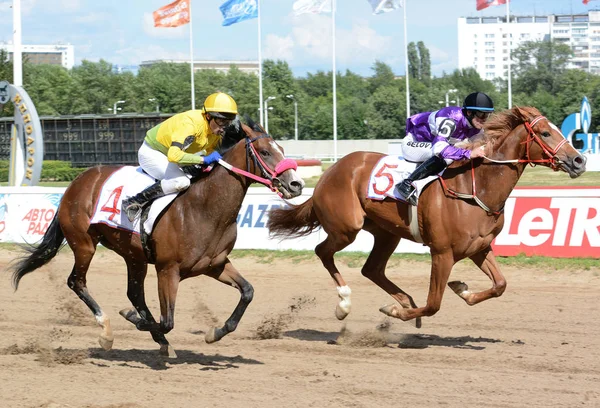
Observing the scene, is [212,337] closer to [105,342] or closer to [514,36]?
[105,342]

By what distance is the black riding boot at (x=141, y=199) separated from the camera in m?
6.84

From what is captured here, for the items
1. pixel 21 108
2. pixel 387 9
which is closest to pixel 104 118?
pixel 21 108

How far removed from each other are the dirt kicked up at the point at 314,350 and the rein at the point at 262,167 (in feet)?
4.94

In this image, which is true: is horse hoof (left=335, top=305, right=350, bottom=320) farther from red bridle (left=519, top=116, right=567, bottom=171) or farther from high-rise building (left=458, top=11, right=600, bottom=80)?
high-rise building (left=458, top=11, right=600, bottom=80)

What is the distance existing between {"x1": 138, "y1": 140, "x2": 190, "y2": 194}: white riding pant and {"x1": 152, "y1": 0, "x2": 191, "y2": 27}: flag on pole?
31.3 m

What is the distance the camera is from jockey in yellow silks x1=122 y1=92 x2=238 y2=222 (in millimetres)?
6508

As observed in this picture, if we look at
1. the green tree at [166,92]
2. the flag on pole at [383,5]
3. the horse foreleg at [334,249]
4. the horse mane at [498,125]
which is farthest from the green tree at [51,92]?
the horse mane at [498,125]

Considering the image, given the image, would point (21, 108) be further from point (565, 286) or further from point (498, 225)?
point (498, 225)

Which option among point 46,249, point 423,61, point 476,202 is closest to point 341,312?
point 476,202

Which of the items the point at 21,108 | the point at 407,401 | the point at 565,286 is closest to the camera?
the point at 407,401

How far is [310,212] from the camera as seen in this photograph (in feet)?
29.7

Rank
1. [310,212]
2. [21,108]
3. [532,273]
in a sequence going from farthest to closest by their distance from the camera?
[21,108]
[532,273]
[310,212]

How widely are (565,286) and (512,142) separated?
4070mm

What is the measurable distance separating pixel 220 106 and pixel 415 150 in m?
2.31
